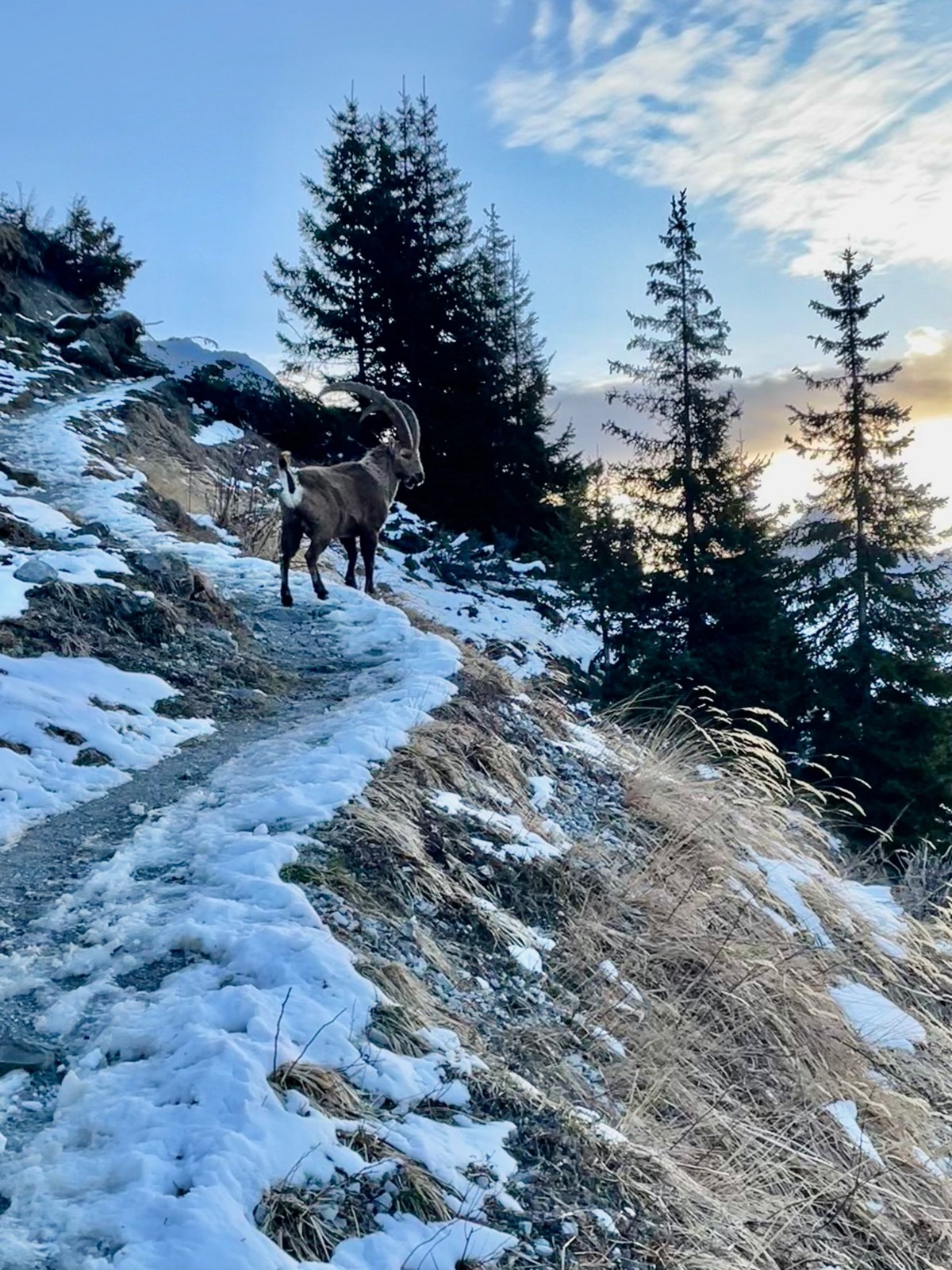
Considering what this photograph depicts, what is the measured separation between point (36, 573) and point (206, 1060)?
5.55 metres

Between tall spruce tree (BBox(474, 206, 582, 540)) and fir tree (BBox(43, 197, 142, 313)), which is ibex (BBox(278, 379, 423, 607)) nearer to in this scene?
tall spruce tree (BBox(474, 206, 582, 540))

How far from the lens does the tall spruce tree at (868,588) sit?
618 inches

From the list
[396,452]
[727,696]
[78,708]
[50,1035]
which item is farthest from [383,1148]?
[727,696]

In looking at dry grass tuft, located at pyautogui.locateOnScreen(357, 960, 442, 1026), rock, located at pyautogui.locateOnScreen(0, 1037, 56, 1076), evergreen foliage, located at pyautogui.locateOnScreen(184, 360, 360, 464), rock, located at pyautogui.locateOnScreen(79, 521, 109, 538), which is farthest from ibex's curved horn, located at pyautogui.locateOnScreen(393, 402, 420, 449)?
evergreen foliage, located at pyautogui.locateOnScreen(184, 360, 360, 464)

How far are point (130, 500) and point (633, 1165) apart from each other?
10.5 m

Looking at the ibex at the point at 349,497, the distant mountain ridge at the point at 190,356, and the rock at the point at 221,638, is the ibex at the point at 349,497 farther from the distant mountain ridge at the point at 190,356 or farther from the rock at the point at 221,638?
the distant mountain ridge at the point at 190,356

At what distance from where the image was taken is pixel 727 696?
15.2 m

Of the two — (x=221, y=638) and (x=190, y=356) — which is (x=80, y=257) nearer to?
(x=190, y=356)

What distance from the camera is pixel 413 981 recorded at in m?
3.14

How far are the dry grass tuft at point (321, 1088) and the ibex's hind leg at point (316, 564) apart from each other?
695cm

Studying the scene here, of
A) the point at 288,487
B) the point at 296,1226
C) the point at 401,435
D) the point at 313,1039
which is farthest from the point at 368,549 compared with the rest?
the point at 296,1226

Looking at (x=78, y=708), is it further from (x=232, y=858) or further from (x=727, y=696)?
(x=727, y=696)

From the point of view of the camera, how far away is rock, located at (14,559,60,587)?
7.10 meters

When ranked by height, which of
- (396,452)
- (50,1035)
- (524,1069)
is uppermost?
(396,452)
